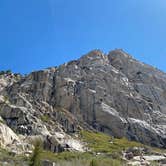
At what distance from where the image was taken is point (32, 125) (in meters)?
134

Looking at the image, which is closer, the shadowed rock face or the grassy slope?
the grassy slope

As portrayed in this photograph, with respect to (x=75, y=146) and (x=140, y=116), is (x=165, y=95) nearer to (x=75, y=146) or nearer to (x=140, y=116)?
(x=140, y=116)

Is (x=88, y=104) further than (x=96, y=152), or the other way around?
(x=88, y=104)

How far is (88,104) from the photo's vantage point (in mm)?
176875

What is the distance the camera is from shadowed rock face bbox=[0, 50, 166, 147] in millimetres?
154625

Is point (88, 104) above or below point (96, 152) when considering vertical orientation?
above

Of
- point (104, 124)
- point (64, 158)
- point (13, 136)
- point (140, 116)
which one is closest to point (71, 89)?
point (104, 124)

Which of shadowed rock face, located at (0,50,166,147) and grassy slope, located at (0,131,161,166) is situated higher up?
shadowed rock face, located at (0,50,166,147)

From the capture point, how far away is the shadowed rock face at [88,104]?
155 meters

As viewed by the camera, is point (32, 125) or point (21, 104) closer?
point (32, 125)

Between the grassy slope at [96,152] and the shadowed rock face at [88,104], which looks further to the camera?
the shadowed rock face at [88,104]

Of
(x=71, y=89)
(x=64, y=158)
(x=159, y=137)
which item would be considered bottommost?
(x=64, y=158)

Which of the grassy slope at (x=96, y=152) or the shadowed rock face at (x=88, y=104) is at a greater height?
the shadowed rock face at (x=88, y=104)

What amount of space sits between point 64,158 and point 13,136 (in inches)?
901
